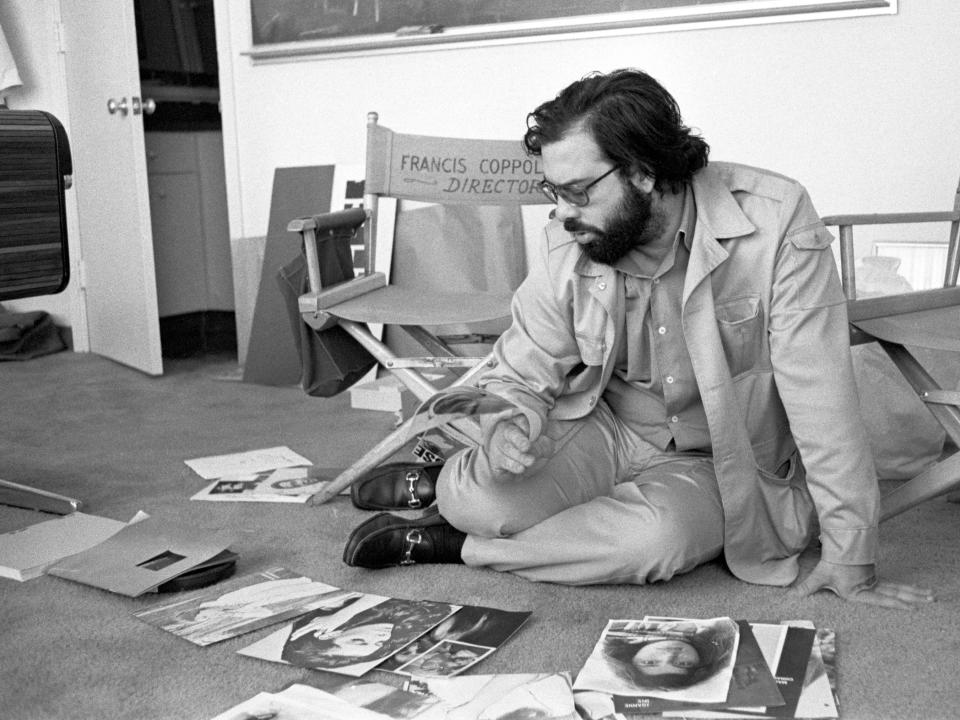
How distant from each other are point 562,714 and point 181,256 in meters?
3.94

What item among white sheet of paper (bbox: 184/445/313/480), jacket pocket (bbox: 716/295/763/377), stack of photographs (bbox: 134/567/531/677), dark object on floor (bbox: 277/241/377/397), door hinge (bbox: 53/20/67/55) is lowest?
white sheet of paper (bbox: 184/445/313/480)

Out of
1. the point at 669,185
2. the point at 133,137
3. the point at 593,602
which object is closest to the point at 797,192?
the point at 669,185

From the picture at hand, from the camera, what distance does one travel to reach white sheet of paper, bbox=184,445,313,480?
3.10 m

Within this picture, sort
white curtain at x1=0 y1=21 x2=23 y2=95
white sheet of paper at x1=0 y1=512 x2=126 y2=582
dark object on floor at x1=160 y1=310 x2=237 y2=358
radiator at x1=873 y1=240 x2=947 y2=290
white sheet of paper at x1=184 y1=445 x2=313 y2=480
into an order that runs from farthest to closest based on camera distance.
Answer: dark object on floor at x1=160 y1=310 x2=237 y2=358 → white curtain at x1=0 y1=21 x2=23 y2=95 → radiator at x1=873 y1=240 x2=947 y2=290 → white sheet of paper at x1=184 y1=445 x2=313 y2=480 → white sheet of paper at x1=0 y1=512 x2=126 y2=582

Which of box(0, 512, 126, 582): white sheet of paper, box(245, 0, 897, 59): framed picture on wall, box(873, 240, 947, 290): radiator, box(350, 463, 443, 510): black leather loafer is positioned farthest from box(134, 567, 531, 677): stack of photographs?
box(245, 0, 897, 59): framed picture on wall

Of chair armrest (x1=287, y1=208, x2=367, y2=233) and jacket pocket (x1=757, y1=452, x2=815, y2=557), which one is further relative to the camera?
chair armrest (x1=287, y1=208, x2=367, y2=233)

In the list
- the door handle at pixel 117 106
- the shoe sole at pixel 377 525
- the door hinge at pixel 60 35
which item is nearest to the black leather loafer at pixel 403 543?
the shoe sole at pixel 377 525

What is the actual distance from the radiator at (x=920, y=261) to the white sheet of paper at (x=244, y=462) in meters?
1.77

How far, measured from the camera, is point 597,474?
7.63 feet

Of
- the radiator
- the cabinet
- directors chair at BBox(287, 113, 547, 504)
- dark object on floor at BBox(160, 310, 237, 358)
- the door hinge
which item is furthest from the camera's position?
dark object on floor at BBox(160, 310, 237, 358)

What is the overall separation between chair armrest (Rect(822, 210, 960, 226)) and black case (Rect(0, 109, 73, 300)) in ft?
5.61

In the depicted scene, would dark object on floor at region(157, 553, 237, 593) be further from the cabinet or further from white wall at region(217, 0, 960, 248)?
the cabinet

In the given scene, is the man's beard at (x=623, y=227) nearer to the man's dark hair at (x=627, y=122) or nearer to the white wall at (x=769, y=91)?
the man's dark hair at (x=627, y=122)

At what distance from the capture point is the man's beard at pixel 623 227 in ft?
6.86
